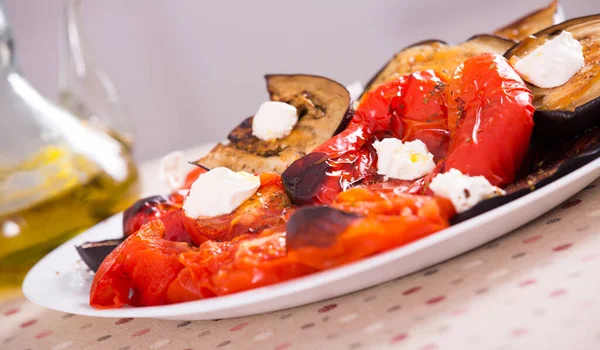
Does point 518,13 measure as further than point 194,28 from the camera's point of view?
No

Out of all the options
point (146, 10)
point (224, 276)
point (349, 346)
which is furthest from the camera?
point (146, 10)

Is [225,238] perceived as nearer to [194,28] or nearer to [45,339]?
[45,339]

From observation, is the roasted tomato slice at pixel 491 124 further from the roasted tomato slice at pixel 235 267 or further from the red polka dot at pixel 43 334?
the red polka dot at pixel 43 334

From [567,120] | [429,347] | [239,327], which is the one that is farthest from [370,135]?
[429,347]

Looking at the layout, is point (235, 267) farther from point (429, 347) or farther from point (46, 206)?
point (46, 206)

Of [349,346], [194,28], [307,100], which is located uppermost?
[194,28]

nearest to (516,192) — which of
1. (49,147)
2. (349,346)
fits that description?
(349,346)

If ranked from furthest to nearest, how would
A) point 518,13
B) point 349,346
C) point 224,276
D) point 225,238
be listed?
point 518,13
point 225,238
point 224,276
point 349,346

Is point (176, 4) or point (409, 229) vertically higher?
point (176, 4)
